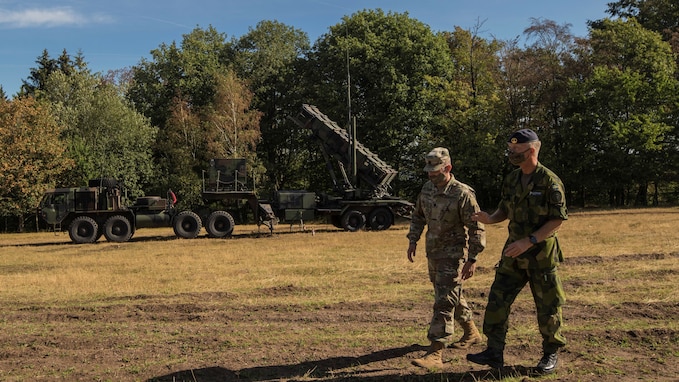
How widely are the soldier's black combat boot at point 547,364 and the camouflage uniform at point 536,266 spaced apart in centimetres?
5

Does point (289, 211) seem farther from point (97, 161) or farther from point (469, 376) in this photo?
point (97, 161)

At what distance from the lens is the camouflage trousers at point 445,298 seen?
4008 mm

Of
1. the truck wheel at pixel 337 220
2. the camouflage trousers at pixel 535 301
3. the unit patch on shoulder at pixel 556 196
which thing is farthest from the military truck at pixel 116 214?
the unit patch on shoulder at pixel 556 196

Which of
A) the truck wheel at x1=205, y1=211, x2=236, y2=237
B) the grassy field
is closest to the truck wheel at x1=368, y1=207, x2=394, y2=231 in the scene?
the truck wheel at x1=205, y1=211, x2=236, y2=237

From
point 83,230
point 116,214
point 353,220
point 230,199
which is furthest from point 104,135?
point 353,220

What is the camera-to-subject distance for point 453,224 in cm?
415

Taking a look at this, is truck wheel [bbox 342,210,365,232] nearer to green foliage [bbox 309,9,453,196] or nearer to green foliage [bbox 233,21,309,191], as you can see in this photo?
green foliage [bbox 309,9,453,196]

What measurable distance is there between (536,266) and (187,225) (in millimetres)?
14408

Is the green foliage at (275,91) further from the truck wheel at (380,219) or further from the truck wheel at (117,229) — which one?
the truck wheel at (117,229)

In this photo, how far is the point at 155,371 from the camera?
4.14 m

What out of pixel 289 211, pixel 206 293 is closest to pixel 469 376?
pixel 206 293

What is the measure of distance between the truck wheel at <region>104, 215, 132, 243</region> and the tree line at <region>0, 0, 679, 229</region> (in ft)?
33.9

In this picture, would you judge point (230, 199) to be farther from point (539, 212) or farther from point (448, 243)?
point (539, 212)

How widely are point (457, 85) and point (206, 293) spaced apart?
23.9 meters
